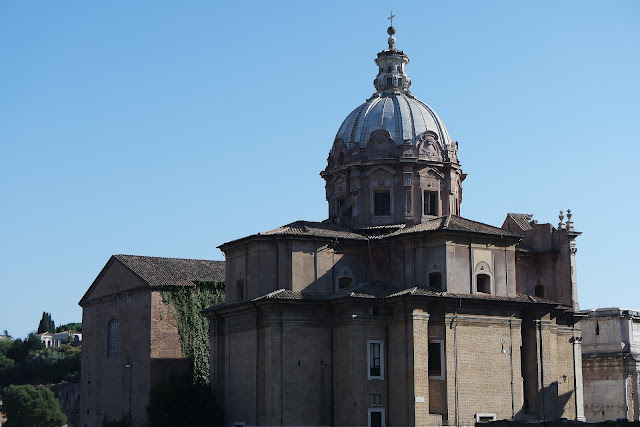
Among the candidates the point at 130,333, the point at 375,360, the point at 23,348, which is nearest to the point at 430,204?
the point at 375,360

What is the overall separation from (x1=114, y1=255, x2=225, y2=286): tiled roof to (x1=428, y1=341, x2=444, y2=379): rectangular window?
19.9 metres

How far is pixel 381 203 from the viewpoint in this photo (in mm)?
51250

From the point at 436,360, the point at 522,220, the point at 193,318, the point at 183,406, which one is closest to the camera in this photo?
the point at 436,360

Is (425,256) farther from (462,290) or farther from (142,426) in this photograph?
(142,426)

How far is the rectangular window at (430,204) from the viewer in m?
51.3

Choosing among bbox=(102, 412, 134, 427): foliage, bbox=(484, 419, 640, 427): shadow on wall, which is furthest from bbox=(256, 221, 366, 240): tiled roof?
bbox=(102, 412, 134, 427): foliage

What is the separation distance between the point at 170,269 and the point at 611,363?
91.8ft

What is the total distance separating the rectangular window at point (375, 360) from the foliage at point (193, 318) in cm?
1620

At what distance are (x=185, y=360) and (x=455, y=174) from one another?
64.7ft

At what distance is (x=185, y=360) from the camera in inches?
2318

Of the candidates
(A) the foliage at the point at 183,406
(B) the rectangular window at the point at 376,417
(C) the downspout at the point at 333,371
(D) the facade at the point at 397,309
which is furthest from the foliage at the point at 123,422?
(B) the rectangular window at the point at 376,417

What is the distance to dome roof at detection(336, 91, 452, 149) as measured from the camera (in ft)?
171

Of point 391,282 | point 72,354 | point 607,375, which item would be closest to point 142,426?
point 391,282

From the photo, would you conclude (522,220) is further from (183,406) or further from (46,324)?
(46,324)
